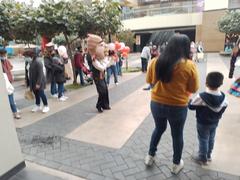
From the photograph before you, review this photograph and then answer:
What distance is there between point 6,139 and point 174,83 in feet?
7.74

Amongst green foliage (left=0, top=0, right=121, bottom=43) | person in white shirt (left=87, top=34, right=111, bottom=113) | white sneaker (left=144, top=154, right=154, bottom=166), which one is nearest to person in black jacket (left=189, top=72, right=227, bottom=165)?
white sneaker (left=144, top=154, right=154, bottom=166)

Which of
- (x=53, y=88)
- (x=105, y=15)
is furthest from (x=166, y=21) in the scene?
(x=53, y=88)

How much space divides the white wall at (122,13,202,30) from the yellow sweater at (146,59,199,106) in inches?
1060

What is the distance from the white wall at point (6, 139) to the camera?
291 centimetres

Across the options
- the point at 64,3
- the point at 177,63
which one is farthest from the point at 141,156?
the point at 64,3

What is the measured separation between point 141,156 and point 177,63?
166cm

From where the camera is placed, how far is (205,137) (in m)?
2.98

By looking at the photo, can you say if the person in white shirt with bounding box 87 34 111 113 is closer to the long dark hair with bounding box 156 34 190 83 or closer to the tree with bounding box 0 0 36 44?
the long dark hair with bounding box 156 34 190 83

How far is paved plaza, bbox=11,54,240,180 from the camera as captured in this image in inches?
118

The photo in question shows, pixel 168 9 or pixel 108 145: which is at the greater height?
pixel 168 9

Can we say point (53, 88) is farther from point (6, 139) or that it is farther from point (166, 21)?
point (166, 21)

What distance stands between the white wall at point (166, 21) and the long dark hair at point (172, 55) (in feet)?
88.3

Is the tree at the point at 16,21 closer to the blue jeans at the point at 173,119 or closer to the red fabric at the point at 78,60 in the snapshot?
the red fabric at the point at 78,60

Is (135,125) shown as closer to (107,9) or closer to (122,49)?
(107,9)
